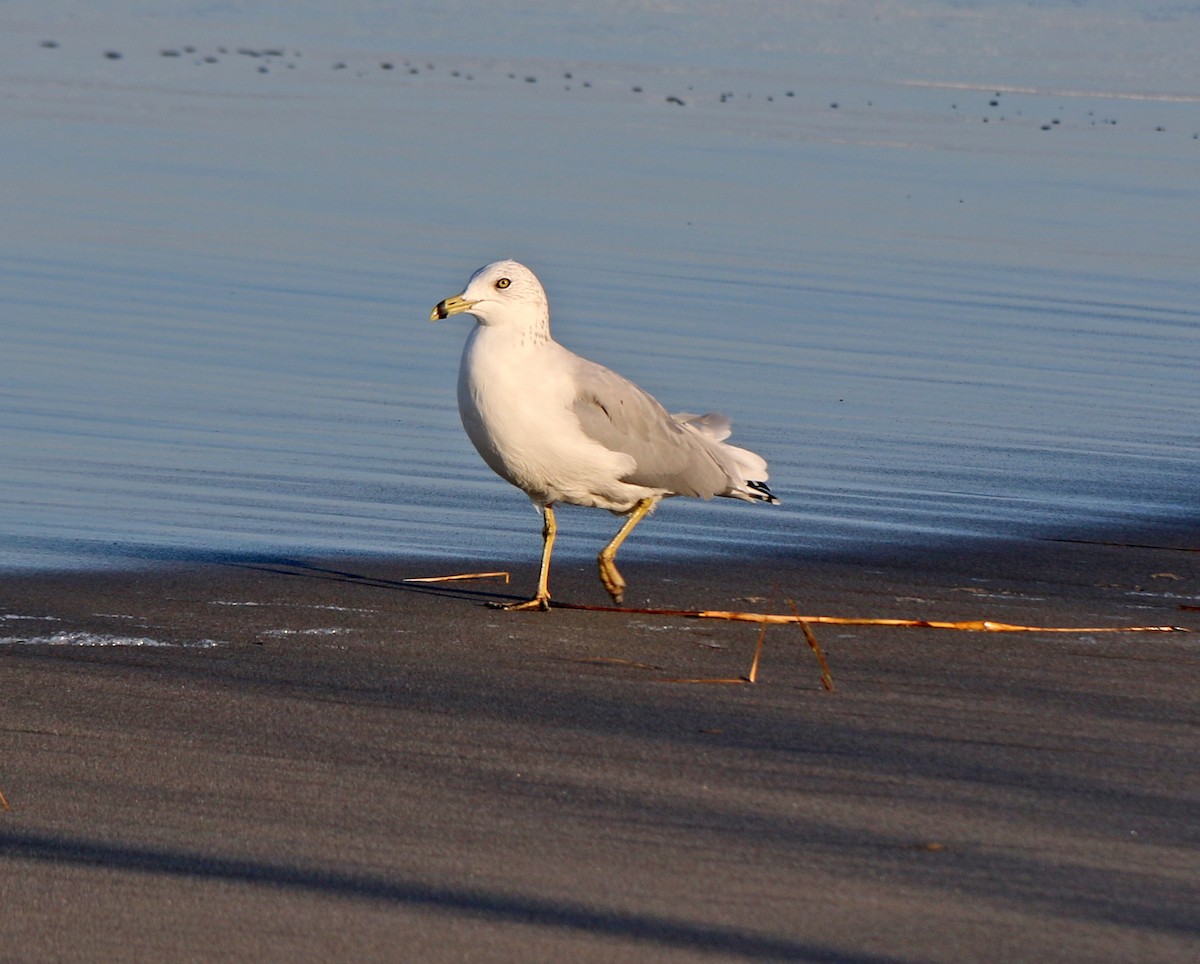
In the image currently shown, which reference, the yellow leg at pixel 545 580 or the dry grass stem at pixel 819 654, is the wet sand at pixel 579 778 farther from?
the yellow leg at pixel 545 580

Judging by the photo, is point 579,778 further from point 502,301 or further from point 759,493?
point 759,493

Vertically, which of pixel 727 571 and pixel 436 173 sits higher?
pixel 436 173

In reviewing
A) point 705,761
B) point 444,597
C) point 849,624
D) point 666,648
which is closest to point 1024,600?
point 849,624

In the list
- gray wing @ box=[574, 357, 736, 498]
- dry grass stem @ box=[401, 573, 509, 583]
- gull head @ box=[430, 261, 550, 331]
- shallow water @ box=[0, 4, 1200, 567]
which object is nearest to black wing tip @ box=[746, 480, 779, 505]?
gray wing @ box=[574, 357, 736, 498]

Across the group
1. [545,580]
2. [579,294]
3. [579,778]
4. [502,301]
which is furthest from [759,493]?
[579,294]

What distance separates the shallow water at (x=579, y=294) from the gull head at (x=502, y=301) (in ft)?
3.65

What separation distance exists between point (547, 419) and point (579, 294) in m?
5.79

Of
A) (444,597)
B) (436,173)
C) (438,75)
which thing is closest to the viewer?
(444,597)

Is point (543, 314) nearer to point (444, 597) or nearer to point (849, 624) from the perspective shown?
point (444, 597)

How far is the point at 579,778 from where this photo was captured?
5160 millimetres

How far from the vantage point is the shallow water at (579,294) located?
8859 mm

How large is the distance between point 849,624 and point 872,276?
24.5 ft

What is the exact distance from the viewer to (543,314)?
741cm

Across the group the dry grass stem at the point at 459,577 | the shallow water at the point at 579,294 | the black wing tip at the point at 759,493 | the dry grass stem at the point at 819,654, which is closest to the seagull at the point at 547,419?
the dry grass stem at the point at 459,577
